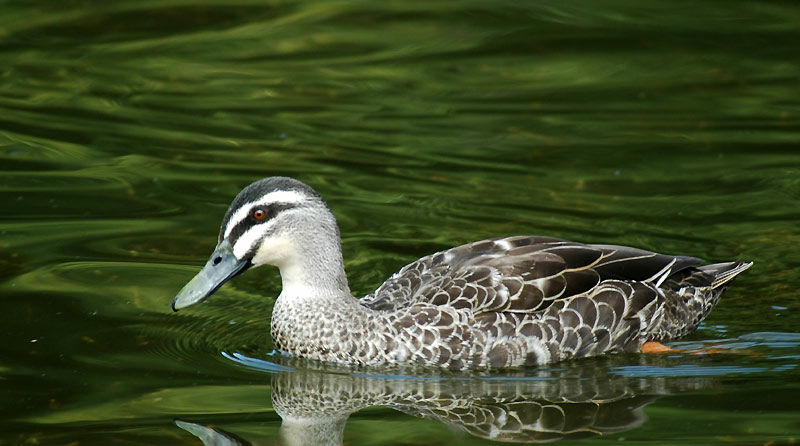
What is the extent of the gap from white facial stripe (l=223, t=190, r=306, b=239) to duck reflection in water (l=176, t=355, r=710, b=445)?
109 cm

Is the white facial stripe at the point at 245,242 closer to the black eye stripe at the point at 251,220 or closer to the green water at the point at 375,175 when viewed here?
the black eye stripe at the point at 251,220

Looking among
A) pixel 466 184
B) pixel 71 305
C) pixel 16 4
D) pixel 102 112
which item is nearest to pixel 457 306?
pixel 71 305

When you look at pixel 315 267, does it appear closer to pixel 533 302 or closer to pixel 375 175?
pixel 533 302

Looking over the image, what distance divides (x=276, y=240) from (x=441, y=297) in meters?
1.31

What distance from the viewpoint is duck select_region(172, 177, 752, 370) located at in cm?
1003

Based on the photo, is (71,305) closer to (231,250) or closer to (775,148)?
(231,250)

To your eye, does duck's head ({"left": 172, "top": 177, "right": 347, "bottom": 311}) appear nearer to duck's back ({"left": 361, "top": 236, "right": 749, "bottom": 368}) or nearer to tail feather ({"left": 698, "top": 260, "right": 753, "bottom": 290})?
duck's back ({"left": 361, "top": 236, "right": 749, "bottom": 368})

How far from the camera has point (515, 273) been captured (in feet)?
34.2

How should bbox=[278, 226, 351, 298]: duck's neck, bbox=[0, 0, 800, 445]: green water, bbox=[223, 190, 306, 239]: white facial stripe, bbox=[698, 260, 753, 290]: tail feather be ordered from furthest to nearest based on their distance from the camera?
1. bbox=[698, 260, 753, 290]: tail feather
2. bbox=[278, 226, 351, 298]: duck's neck
3. bbox=[223, 190, 306, 239]: white facial stripe
4. bbox=[0, 0, 800, 445]: green water

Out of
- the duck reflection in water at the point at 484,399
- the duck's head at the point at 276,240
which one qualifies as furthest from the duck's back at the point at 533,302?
the duck's head at the point at 276,240

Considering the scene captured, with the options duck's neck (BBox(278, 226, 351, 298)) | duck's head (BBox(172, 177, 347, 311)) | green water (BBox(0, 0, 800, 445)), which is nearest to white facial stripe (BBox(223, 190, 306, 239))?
duck's head (BBox(172, 177, 347, 311))

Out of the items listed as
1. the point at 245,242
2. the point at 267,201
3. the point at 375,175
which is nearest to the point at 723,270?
the point at 267,201

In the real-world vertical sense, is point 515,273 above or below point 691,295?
above

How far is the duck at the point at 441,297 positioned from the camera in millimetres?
10031
